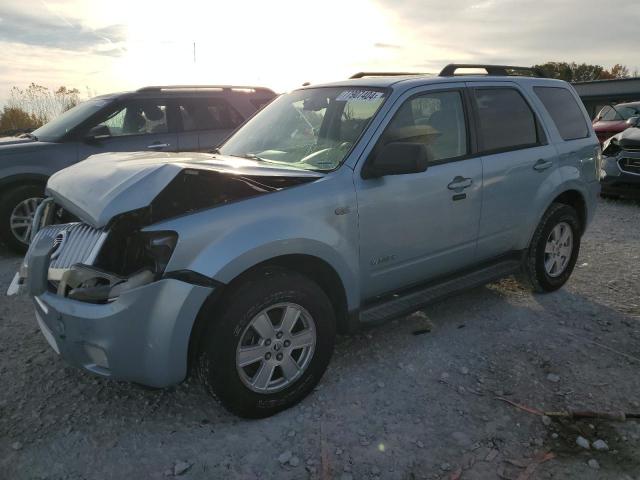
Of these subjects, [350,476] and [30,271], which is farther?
[30,271]

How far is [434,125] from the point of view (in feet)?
11.4

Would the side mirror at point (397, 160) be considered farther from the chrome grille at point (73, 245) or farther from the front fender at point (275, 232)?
the chrome grille at point (73, 245)

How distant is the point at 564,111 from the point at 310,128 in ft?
8.02

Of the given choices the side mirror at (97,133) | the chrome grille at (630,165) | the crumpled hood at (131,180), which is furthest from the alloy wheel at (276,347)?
the chrome grille at (630,165)

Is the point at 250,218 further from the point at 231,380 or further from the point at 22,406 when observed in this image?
the point at 22,406

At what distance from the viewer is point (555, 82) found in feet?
14.6

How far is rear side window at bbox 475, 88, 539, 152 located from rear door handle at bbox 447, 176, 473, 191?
0.37 metres

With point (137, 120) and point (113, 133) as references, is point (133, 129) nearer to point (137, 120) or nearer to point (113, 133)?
point (137, 120)

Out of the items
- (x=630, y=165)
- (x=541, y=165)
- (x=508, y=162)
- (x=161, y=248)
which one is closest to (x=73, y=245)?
(x=161, y=248)

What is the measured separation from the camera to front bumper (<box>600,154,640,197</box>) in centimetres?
820

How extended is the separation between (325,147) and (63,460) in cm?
227

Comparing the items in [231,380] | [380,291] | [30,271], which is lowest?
[231,380]

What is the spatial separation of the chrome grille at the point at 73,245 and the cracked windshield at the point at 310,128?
4.14ft

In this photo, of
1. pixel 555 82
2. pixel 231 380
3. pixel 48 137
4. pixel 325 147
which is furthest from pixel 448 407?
pixel 48 137
